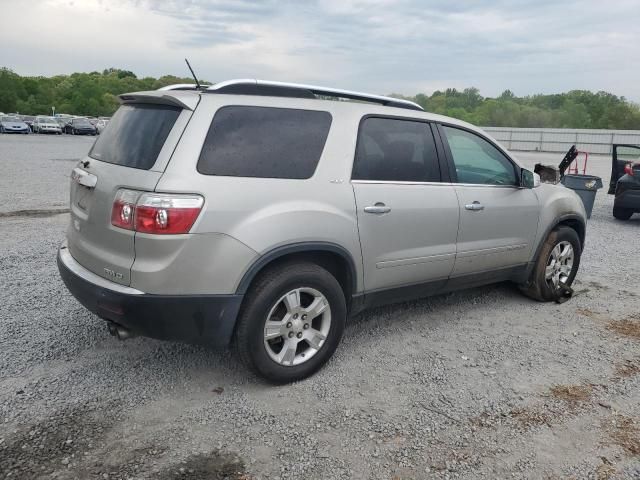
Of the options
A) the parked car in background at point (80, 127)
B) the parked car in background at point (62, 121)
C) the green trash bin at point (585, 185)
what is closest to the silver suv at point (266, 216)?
the green trash bin at point (585, 185)

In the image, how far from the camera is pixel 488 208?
4598mm

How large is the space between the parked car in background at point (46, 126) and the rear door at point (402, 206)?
147 ft

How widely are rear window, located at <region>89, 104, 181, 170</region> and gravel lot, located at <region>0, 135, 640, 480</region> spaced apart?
4.68 ft

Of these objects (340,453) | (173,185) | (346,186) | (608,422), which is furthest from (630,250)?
(173,185)

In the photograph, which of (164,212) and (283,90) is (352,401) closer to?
(164,212)

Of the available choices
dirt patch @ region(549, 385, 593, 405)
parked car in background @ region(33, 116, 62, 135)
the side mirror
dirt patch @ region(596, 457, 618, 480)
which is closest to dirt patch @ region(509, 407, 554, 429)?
dirt patch @ region(549, 385, 593, 405)

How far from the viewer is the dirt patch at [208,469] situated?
Answer: 8.77 ft

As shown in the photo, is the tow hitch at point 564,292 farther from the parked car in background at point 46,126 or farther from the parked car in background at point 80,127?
the parked car in background at point 46,126

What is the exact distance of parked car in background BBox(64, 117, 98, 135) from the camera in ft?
141

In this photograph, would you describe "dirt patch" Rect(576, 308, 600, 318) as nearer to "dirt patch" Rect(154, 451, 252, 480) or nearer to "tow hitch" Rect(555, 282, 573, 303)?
"tow hitch" Rect(555, 282, 573, 303)

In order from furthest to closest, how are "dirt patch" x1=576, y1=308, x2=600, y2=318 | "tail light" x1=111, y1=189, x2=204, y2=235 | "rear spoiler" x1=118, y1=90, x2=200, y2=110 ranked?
"dirt patch" x1=576, y1=308, x2=600, y2=318
"rear spoiler" x1=118, y1=90, x2=200, y2=110
"tail light" x1=111, y1=189, x2=204, y2=235

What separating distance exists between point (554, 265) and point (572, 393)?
206 centimetres

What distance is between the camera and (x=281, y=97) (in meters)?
3.58

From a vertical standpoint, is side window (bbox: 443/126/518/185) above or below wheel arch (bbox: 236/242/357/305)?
above
